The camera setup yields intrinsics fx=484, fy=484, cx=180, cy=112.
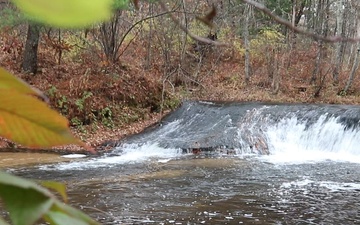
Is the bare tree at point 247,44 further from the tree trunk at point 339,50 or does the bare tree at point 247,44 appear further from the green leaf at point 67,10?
the green leaf at point 67,10

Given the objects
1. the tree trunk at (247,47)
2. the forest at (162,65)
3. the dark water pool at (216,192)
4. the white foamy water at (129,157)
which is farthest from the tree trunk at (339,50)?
the dark water pool at (216,192)

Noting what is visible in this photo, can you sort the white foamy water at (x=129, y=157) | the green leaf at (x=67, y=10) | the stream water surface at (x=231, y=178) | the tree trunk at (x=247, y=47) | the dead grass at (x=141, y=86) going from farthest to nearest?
the tree trunk at (x=247, y=47), the dead grass at (x=141, y=86), the white foamy water at (x=129, y=157), the stream water surface at (x=231, y=178), the green leaf at (x=67, y=10)

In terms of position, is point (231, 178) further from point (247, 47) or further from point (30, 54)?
point (247, 47)

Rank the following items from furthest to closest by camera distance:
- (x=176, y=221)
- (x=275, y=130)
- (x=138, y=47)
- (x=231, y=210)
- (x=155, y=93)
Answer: (x=138, y=47) < (x=155, y=93) < (x=275, y=130) < (x=231, y=210) < (x=176, y=221)

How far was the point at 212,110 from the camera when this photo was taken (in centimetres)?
1727

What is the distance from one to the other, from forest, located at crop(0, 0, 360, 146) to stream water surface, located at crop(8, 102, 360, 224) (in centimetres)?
263

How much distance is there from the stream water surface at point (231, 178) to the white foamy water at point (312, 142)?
0.03 meters

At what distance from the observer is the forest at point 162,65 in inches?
657

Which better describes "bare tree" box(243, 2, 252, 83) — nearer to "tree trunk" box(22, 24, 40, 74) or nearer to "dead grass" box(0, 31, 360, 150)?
"dead grass" box(0, 31, 360, 150)

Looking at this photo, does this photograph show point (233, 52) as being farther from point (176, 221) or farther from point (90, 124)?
point (176, 221)

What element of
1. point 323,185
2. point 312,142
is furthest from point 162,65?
point 323,185

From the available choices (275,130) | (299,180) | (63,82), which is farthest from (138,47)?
(299,180)

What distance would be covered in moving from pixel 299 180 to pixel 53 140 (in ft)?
31.8

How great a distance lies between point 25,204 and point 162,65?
79.0 feet
